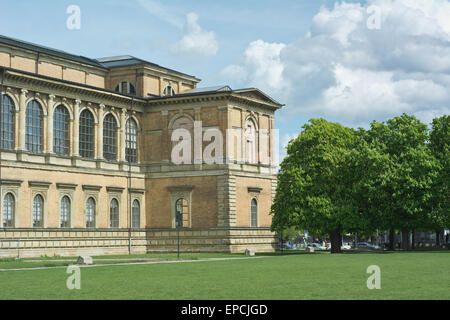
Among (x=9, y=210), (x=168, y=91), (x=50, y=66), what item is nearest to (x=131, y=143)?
(x=168, y=91)

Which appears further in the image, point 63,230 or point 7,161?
point 63,230

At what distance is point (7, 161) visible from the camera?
210 feet

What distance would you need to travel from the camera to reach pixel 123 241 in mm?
75000

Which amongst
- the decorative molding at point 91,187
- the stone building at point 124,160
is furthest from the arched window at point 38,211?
the decorative molding at point 91,187

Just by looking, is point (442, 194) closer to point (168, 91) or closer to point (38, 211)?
point (168, 91)

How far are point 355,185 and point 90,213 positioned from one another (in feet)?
76.1

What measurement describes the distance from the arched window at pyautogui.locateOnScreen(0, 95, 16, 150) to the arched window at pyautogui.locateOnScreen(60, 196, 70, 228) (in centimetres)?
710

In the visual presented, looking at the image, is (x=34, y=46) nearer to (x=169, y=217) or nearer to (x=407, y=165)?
(x=169, y=217)

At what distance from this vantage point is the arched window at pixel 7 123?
6412 centimetres

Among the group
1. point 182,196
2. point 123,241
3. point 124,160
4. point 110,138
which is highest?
point 110,138
